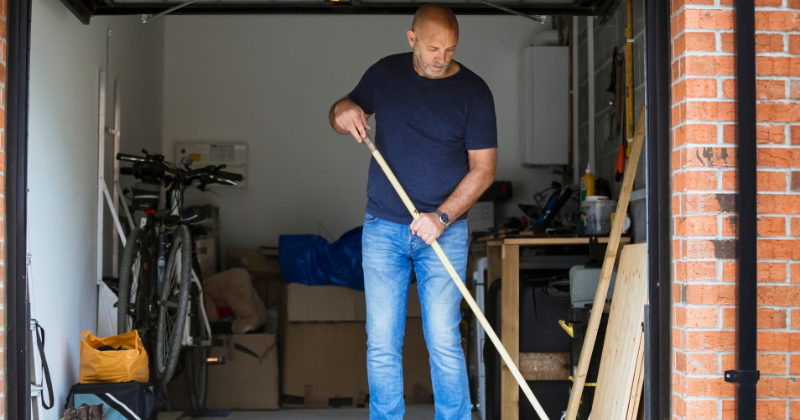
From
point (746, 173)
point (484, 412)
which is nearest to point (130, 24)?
point (484, 412)

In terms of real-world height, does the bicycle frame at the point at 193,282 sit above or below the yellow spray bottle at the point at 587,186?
below

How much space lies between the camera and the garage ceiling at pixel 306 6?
9.83 feet

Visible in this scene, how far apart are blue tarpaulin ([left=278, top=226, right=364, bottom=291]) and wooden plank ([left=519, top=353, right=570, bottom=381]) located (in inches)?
48.3

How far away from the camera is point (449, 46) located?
7.43 feet

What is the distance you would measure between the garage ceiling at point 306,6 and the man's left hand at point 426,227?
1.21m

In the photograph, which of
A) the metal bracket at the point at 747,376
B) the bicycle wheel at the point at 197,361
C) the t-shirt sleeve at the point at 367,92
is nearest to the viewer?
the metal bracket at the point at 747,376

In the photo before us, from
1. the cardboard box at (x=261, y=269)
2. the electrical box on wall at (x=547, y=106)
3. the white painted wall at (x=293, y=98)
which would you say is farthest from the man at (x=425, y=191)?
the white painted wall at (x=293, y=98)

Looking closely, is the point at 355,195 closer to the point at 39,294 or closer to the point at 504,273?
the point at 504,273

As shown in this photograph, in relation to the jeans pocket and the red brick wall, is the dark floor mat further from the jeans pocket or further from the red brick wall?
the red brick wall

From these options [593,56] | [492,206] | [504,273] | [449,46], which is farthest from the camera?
[492,206]

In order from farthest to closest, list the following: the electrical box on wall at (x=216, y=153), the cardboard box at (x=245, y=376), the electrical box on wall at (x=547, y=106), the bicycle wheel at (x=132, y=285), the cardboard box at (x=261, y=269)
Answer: the electrical box on wall at (x=216, y=153) → the electrical box on wall at (x=547, y=106) → the cardboard box at (x=261, y=269) → the cardboard box at (x=245, y=376) → the bicycle wheel at (x=132, y=285)

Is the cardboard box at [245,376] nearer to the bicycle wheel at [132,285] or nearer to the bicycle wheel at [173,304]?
the bicycle wheel at [173,304]

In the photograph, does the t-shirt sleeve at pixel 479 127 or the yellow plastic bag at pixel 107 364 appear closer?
the t-shirt sleeve at pixel 479 127

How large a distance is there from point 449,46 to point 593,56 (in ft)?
6.69
